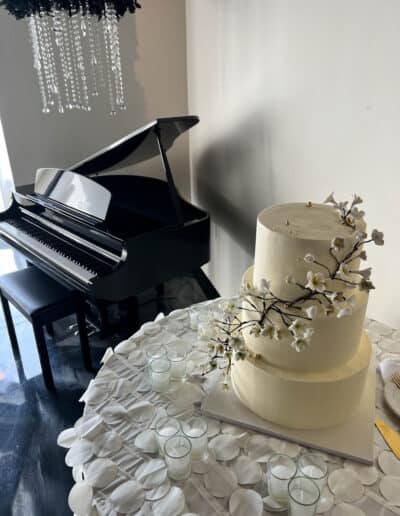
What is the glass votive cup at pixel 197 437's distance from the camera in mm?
944

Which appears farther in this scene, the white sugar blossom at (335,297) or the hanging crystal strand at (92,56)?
the hanging crystal strand at (92,56)

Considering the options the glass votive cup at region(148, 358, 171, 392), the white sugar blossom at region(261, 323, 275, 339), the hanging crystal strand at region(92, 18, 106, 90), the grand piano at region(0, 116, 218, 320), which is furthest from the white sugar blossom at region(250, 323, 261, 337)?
the hanging crystal strand at region(92, 18, 106, 90)

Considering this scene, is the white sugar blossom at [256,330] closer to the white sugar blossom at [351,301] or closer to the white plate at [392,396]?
the white sugar blossom at [351,301]

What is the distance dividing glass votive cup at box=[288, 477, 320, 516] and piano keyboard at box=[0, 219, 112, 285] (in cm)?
129

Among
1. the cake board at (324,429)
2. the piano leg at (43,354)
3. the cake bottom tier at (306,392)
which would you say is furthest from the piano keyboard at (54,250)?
the cake bottom tier at (306,392)

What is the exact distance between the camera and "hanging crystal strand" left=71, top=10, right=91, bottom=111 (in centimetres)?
246

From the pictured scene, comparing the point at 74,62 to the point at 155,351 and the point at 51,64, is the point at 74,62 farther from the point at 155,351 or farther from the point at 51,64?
the point at 155,351

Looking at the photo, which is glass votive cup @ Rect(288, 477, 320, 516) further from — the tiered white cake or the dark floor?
the dark floor

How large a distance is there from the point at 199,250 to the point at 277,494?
1.55m

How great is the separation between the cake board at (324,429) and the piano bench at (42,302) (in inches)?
46.9

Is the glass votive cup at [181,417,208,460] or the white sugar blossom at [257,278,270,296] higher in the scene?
the white sugar blossom at [257,278,270,296]

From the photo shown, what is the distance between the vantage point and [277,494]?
0.84 m

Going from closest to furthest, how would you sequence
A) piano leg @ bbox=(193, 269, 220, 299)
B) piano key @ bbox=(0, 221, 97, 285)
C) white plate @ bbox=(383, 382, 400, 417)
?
white plate @ bbox=(383, 382, 400, 417) → piano key @ bbox=(0, 221, 97, 285) → piano leg @ bbox=(193, 269, 220, 299)

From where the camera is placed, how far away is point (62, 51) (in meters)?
2.49
